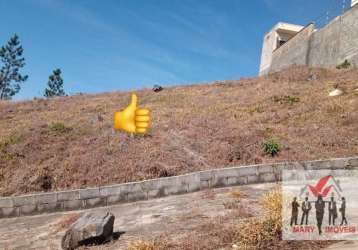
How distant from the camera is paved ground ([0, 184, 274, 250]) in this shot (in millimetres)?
8869

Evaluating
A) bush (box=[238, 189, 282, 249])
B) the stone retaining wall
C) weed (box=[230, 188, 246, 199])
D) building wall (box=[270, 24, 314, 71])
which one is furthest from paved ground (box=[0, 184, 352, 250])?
building wall (box=[270, 24, 314, 71])

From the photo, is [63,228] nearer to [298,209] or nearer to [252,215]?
[252,215]

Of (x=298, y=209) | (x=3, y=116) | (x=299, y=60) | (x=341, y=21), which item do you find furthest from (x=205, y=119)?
(x=299, y=60)

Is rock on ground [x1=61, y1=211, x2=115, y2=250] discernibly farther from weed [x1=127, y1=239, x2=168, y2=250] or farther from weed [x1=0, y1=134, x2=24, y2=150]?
weed [x1=0, y1=134, x2=24, y2=150]

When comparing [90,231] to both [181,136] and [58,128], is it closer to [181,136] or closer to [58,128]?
[181,136]

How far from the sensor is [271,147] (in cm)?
1488

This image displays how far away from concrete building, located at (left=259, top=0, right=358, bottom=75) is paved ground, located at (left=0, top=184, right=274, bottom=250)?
843 inches

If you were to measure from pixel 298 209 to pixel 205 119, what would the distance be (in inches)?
487

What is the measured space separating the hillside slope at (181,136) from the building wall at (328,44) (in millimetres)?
4369

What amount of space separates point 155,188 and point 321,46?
85.7 feet

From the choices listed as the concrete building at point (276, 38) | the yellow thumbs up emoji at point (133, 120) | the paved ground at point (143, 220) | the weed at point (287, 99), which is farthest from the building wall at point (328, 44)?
the paved ground at point (143, 220)

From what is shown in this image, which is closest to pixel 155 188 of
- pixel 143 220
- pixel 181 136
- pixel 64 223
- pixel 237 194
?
pixel 143 220

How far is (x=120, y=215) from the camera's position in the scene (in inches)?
434

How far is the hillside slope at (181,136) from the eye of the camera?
1451 cm
